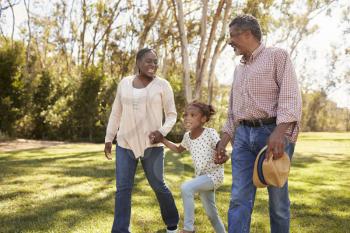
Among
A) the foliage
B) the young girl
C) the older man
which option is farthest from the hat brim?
the foliage

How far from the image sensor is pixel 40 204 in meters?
7.12

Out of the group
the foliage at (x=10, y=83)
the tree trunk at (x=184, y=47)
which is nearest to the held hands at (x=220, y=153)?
the tree trunk at (x=184, y=47)

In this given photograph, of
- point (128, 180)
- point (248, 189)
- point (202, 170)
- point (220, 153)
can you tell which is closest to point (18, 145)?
point (128, 180)

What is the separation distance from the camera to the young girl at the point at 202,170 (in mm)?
4820

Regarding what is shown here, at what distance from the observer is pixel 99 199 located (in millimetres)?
7602

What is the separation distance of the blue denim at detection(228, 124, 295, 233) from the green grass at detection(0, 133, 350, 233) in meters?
1.78

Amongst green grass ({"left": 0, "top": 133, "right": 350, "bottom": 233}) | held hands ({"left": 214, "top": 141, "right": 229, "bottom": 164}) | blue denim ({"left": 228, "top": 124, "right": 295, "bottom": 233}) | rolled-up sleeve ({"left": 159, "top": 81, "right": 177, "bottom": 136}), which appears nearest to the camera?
blue denim ({"left": 228, "top": 124, "right": 295, "bottom": 233})

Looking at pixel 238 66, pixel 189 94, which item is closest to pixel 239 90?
pixel 238 66

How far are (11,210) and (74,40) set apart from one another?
34.1m

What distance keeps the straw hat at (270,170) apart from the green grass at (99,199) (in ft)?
6.91

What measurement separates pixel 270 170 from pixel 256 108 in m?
0.56

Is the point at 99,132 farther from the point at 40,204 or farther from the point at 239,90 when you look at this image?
the point at 239,90

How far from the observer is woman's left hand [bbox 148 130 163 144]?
4883 mm

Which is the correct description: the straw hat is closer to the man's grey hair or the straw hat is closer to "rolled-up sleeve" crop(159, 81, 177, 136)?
the man's grey hair
